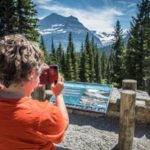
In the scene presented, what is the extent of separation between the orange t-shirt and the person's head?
0.17m

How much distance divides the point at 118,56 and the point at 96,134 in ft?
115

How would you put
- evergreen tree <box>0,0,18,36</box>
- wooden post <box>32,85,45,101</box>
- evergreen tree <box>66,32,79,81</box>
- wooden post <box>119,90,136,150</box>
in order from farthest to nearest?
evergreen tree <box>66,32,79,81</box> < evergreen tree <box>0,0,18,36</box> < wooden post <box>32,85,45,101</box> < wooden post <box>119,90,136,150</box>

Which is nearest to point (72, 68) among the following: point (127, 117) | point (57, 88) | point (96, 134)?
point (96, 134)

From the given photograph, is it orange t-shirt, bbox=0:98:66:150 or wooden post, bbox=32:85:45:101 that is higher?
orange t-shirt, bbox=0:98:66:150

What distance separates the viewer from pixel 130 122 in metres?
6.73

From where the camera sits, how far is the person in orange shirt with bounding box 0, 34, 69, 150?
7.54 feet

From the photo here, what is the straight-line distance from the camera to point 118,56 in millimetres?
42906

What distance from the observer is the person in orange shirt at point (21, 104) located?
230 centimetres

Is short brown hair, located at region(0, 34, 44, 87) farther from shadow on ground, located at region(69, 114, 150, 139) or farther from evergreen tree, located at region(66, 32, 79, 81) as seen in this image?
evergreen tree, located at region(66, 32, 79, 81)

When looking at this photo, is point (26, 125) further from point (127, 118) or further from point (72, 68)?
point (72, 68)

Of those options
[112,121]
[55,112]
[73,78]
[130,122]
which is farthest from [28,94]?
[73,78]

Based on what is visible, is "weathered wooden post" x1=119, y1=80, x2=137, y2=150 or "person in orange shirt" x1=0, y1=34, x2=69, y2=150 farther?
"weathered wooden post" x1=119, y1=80, x2=137, y2=150

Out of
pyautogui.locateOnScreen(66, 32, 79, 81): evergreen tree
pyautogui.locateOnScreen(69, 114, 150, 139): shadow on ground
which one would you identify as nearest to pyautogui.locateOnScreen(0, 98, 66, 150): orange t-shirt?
pyautogui.locateOnScreen(69, 114, 150, 139): shadow on ground

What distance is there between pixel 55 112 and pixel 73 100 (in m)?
6.71
